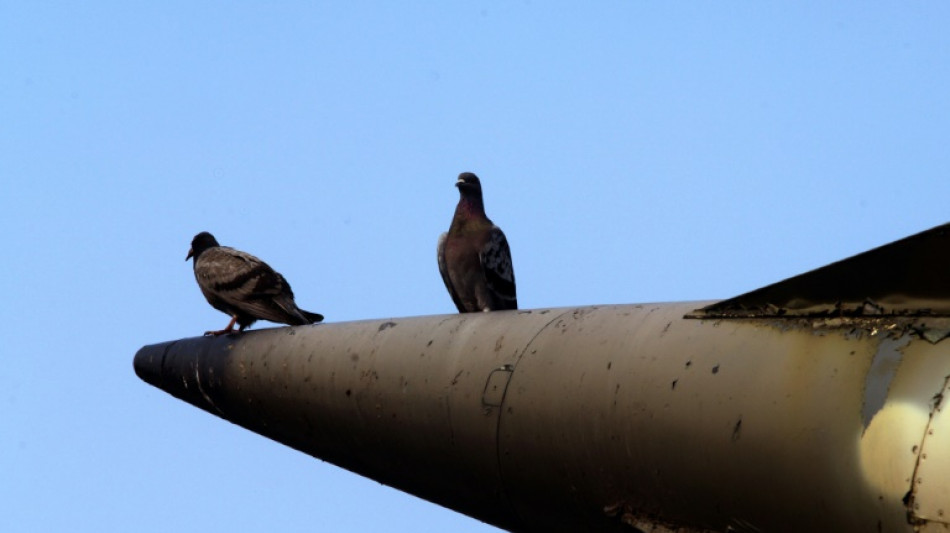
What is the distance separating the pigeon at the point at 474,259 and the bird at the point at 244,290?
96 centimetres

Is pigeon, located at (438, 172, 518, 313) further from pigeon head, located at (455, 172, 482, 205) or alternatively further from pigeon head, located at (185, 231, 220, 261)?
pigeon head, located at (185, 231, 220, 261)

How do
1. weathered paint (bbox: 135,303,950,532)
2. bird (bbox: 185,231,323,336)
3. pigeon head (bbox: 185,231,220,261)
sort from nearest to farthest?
1. weathered paint (bbox: 135,303,950,532)
2. bird (bbox: 185,231,323,336)
3. pigeon head (bbox: 185,231,220,261)

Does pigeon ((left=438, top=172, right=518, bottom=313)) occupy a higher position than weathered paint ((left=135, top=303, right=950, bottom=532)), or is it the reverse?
pigeon ((left=438, top=172, right=518, bottom=313))

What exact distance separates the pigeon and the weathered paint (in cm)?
146

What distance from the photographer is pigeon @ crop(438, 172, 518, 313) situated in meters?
8.60

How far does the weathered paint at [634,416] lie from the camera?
3.68m

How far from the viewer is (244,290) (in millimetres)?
9297

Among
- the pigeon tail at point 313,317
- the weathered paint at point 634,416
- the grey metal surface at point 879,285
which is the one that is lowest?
the weathered paint at point 634,416

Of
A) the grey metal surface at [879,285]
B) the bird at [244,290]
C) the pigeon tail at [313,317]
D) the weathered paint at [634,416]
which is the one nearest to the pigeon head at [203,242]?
the bird at [244,290]

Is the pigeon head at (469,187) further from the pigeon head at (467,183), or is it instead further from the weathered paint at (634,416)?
the weathered paint at (634,416)

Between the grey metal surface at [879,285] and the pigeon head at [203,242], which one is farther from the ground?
the pigeon head at [203,242]

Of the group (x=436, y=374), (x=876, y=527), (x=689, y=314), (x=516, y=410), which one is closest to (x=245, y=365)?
(x=436, y=374)

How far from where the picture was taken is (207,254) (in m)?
10.4

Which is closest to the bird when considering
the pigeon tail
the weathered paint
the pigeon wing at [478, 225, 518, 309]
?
the pigeon tail
